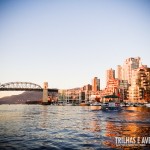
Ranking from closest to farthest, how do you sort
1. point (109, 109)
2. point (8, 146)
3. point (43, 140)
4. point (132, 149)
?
point (132, 149) < point (8, 146) < point (43, 140) < point (109, 109)

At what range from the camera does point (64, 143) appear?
24.2 metres

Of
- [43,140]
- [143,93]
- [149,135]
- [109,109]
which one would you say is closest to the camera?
[43,140]

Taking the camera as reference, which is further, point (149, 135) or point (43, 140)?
point (149, 135)

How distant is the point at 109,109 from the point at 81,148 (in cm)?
7947

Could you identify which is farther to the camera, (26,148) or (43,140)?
(43,140)

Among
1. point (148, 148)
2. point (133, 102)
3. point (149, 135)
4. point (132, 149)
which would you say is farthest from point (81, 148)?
point (133, 102)

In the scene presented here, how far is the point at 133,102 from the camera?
196500 millimetres

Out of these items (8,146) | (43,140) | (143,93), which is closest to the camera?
(8,146)

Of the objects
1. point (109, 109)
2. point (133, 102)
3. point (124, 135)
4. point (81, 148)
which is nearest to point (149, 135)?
point (124, 135)

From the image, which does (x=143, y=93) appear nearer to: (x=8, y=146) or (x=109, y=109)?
(x=109, y=109)

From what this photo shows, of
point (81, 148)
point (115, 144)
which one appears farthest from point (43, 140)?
point (115, 144)

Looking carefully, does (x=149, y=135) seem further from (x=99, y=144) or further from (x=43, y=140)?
(x=43, y=140)

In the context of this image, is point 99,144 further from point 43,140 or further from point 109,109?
point 109,109

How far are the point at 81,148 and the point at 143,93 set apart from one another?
184496 millimetres
